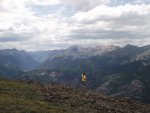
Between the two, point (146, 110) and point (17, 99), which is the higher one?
point (17, 99)

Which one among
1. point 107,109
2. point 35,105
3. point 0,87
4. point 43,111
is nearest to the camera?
point 43,111

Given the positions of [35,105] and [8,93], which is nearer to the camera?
[35,105]

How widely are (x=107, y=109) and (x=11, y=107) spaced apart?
2049cm

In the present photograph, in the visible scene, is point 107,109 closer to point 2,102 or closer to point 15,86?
point 2,102

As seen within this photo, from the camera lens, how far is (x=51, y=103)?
67500 mm

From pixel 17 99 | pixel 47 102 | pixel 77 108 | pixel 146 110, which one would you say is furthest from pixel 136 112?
pixel 17 99

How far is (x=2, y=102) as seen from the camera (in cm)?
6122

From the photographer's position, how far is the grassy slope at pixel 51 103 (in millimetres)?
59656

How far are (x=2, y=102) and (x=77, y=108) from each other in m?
15.2

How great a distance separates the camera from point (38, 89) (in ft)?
264

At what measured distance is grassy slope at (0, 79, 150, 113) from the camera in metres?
59.7

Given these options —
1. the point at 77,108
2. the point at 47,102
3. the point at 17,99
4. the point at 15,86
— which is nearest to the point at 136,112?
the point at 77,108

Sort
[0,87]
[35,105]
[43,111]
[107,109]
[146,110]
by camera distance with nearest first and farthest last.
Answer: [43,111]
[35,105]
[107,109]
[146,110]
[0,87]

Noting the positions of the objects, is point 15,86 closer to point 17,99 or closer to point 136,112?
point 17,99
